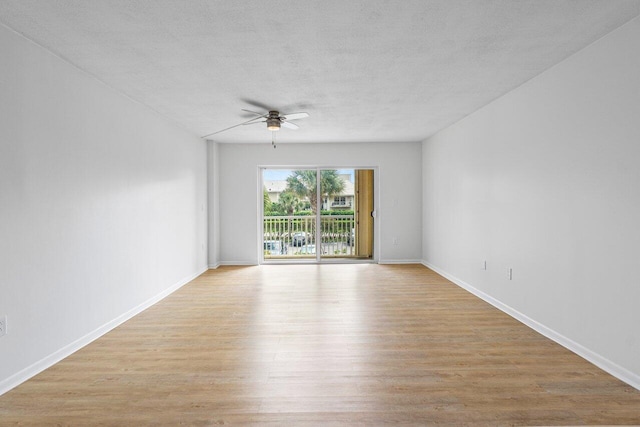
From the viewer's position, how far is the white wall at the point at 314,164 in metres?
6.50

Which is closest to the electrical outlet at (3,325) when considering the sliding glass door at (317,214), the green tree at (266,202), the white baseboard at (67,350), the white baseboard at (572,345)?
the white baseboard at (67,350)

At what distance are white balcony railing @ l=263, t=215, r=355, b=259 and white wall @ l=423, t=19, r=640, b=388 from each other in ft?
10.9

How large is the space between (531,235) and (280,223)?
4.89 meters

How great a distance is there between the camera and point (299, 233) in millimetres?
7285

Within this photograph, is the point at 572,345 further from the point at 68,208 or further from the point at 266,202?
the point at 266,202

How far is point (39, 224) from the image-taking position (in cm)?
244

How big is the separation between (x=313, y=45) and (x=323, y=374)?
2.31 meters

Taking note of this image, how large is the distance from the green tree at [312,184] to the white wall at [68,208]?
9.82 feet

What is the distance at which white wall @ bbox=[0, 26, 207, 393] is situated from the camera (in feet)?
7.35

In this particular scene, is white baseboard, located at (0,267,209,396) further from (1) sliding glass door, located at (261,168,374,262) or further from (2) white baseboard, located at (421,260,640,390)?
(2) white baseboard, located at (421,260,640,390)

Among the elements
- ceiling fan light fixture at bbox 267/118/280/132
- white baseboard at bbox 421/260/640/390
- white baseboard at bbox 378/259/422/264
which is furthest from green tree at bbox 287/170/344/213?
white baseboard at bbox 421/260/640/390

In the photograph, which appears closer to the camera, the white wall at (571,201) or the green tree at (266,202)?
the white wall at (571,201)

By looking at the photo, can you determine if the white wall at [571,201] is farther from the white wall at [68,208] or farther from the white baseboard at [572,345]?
the white wall at [68,208]

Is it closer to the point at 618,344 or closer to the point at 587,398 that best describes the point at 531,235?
the point at 618,344
